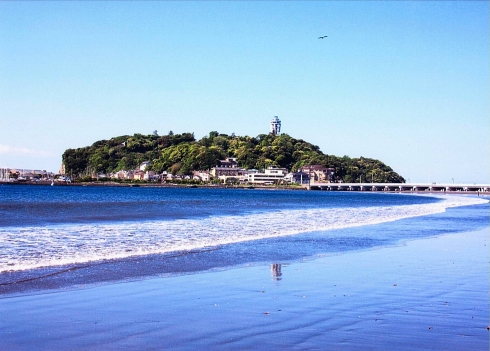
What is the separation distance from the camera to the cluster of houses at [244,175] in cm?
18625

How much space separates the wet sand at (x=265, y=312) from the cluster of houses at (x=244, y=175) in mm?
173384

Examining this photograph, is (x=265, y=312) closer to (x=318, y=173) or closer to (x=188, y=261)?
(x=188, y=261)

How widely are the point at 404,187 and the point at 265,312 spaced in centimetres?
18136

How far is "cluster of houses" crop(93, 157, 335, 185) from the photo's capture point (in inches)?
7333

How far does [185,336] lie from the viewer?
639 cm

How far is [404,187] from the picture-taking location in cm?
18175

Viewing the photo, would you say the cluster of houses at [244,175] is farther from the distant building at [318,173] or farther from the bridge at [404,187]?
the bridge at [404,187]

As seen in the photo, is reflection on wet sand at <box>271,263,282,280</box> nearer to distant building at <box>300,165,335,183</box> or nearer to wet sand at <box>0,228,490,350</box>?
wet sand at <box>0,228,490,350</box>

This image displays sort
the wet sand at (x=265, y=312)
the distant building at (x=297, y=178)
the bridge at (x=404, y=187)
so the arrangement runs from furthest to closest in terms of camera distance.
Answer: the distant building at (x=297, y=178) → the bridge at (x=404, y=187) → the wet sand at (x=265, y=312)

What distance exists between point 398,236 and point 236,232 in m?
5.86

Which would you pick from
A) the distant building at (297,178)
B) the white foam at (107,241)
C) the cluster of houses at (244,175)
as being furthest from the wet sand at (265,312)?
the distant building at (297,178)

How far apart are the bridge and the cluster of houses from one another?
5678 mm

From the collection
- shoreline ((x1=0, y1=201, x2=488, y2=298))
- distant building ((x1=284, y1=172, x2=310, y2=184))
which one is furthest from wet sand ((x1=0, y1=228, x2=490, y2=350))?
distant building ((x1=284, y1=172, x2=310, y2=184))

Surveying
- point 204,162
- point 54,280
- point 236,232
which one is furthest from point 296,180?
point 54,280
